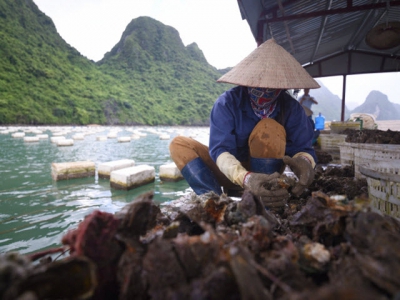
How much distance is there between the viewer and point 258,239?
0.92 m

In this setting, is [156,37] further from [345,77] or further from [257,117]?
[257,117]

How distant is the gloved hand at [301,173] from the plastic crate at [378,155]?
46 centimetres

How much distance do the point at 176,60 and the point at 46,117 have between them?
6238 cm

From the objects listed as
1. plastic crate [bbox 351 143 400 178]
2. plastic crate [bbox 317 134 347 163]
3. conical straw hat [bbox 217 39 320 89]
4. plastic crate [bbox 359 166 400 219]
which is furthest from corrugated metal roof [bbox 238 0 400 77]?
plastic crate [bbox 359 166 400 219]

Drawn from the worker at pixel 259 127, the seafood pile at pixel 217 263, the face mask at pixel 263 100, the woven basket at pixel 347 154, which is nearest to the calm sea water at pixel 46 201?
the worker at pixel 259 127

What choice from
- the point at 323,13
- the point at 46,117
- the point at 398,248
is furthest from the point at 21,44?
the point at 398,248

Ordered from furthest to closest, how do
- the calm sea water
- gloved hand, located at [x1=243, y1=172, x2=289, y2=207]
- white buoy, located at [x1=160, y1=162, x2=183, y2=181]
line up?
white buoy, located at [x1=160, y1=162, x2=183, y2=181] < the calm sea water < gloved hand, located at [x1=243, y1=172, x2=289, y2=207]

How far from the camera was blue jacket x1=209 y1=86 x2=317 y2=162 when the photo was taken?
2547mm

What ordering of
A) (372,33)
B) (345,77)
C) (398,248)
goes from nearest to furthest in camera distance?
(398,248) < (372,33) < (345,77)

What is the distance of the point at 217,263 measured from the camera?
751 millimetres

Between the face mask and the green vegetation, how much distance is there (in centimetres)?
3612

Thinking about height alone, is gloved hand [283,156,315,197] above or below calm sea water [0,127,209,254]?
above

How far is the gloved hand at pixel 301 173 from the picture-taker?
2.19 metres

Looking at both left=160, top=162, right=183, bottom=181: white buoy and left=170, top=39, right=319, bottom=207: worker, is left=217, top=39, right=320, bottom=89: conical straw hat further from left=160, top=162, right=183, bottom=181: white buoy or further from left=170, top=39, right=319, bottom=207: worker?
left=160, top=162, right=183, bottom=181: white buoy
